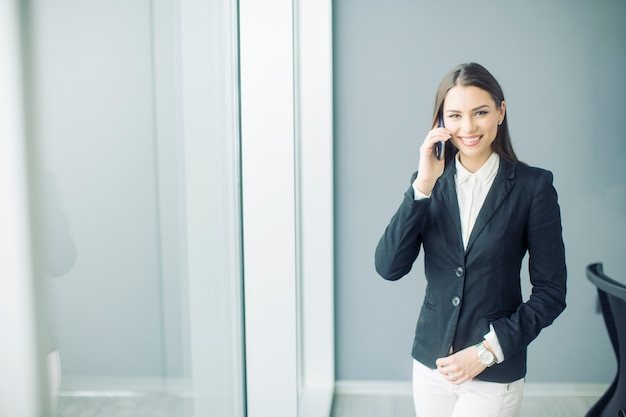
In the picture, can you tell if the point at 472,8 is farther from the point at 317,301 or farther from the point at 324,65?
the point at 317,301

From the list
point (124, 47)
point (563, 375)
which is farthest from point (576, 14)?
point (124, 47)

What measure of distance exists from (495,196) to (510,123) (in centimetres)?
137

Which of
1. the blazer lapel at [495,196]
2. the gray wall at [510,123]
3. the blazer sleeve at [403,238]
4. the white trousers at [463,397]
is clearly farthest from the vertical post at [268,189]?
the gray wall at [510,123]

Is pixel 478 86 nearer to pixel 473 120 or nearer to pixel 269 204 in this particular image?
pixel 473 120

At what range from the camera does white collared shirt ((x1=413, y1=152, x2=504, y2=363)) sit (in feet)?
4.83

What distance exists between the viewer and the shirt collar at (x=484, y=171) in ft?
4.85

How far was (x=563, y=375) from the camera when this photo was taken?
2840mm

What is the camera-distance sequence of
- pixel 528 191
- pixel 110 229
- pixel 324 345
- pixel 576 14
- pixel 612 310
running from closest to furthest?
pixel 110 229 → pixel 528 191 → pixel 612 310 → pixel 576 14 → pixel 324 345

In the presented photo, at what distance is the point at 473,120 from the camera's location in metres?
1.46

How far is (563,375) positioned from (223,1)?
2410 mm

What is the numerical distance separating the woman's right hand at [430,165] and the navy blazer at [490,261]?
3 cm

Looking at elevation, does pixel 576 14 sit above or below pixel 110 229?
above

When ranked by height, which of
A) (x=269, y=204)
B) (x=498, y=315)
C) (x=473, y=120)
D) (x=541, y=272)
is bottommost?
(x=498, y=315)

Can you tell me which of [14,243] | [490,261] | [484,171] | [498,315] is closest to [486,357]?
[498,315]
